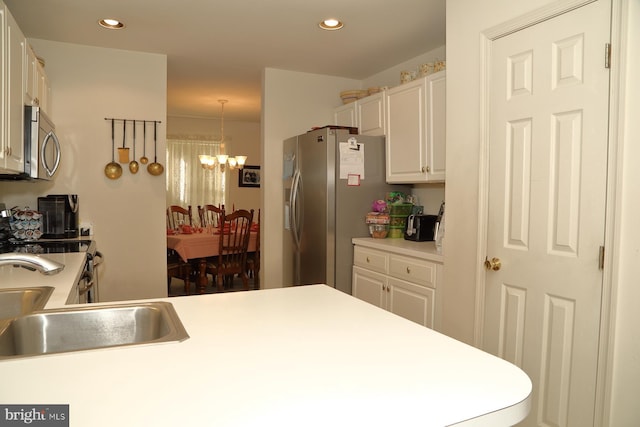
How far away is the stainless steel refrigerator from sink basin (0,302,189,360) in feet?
6.82

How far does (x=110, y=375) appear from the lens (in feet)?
2.65

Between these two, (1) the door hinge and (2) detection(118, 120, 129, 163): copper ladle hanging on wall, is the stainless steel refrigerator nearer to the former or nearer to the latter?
(2) detection(118, 120, 129, 163): copper ladle hanging on wall

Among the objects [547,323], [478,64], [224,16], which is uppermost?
[224,16]

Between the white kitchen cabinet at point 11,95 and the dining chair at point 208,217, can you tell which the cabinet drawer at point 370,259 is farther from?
the dining chair at point 208,217

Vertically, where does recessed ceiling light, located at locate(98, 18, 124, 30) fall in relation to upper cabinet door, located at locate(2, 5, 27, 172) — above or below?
above

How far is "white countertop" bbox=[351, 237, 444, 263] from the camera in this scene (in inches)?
102

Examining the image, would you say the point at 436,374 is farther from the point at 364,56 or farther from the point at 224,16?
the point at 364,56

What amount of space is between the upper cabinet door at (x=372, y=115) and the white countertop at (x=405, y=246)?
Result: 865mm

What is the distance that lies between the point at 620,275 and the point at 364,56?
2647mm

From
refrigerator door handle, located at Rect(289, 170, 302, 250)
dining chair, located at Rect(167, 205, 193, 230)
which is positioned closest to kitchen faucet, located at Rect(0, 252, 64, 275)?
refrigerator door handle, located at Rect(289, 170, 302, 250)

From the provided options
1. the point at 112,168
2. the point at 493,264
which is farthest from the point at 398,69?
the point at 112,168

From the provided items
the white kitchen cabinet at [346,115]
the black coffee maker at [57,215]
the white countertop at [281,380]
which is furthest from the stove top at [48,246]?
the white kitchen cabinet at [346,115]

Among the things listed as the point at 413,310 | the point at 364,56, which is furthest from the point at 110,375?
the point at 364,56

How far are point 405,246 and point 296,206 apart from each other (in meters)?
1.11
